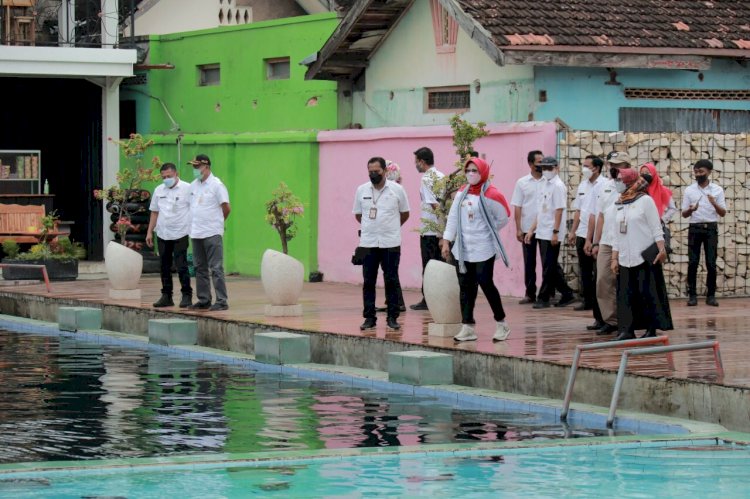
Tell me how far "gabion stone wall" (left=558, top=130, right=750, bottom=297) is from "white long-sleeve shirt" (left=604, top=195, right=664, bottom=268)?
514 cm

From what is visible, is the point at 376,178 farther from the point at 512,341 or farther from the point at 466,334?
the point at 512,341

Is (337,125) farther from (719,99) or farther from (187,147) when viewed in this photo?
(719,99)

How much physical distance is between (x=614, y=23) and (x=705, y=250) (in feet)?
12.3

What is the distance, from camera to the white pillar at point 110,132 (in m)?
28.2

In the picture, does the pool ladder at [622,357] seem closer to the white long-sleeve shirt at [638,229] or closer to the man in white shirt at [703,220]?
the white long-sleeve shirt at [638,229]

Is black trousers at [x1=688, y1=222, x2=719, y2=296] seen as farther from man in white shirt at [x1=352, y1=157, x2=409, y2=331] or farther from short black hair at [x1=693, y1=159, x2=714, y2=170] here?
man in white shirt at [x1=352, y1=157, x2=409, y2=331]

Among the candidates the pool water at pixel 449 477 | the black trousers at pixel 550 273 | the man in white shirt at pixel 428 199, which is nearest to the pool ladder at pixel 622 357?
the pool water at pixel 449 477

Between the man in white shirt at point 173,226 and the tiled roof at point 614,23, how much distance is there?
4496 millimetres

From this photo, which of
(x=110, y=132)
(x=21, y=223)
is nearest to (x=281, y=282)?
(x=21, y=223)

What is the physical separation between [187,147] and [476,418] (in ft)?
53.1

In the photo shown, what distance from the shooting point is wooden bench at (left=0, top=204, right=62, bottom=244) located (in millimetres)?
27078

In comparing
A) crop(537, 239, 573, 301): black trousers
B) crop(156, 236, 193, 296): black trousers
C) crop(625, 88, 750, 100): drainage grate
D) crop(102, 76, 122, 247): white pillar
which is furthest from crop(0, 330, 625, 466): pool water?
crop(102, 76, 122, 247): white pillar

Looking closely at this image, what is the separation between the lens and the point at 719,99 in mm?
22469

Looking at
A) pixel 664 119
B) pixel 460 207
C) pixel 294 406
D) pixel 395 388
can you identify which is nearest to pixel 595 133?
pixel 664 119
